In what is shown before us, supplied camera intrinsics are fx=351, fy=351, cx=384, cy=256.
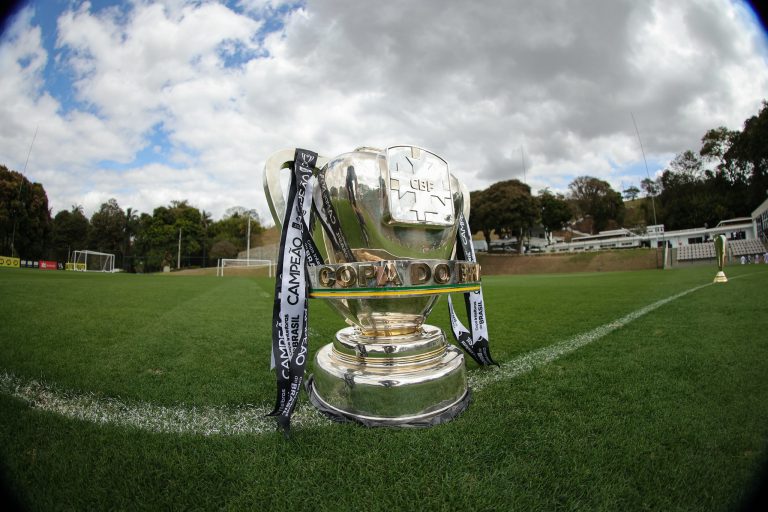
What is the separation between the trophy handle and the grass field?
114cm

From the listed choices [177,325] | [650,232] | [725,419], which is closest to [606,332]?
[725,419]

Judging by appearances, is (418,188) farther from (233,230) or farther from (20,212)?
(233,230)

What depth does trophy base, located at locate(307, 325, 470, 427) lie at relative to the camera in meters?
1.73

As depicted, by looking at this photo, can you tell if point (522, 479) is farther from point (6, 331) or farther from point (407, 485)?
point (6, 331)

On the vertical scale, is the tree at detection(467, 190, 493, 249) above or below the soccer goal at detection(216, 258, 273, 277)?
above

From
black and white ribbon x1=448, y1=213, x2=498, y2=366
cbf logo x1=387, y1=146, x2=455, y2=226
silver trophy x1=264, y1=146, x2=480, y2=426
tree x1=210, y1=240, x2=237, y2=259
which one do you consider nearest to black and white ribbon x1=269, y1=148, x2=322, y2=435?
silver trophy x1=264, y1=146, x2=480, y2=426

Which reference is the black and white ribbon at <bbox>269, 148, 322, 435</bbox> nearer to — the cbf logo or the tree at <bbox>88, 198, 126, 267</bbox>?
the cbf logo

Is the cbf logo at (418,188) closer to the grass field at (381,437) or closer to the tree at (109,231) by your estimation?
the grass field at (381,437)

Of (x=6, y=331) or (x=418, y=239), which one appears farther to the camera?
(x=6, y=331)

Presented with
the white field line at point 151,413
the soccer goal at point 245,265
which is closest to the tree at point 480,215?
the soccer goal at point 245,265

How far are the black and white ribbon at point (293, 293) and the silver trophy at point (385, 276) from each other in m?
0.09

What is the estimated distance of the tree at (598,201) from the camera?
2621 inches

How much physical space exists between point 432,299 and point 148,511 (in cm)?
161

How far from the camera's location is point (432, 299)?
2203 millimetres
